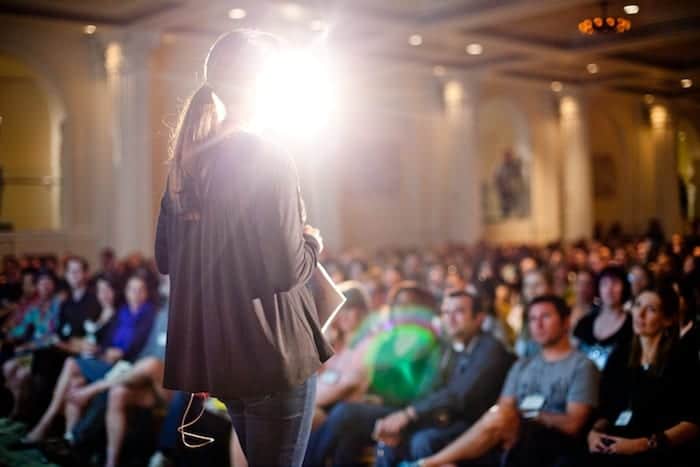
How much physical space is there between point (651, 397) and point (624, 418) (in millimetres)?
173

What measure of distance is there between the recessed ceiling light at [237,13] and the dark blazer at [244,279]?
38.2ft

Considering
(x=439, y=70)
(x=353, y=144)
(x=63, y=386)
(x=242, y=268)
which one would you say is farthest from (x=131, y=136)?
(x=242, y=268)

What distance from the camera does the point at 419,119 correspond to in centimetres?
2036

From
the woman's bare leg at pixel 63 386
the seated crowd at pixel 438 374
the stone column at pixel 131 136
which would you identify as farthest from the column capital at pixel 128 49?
the woman's bare leg at pixel 63 386

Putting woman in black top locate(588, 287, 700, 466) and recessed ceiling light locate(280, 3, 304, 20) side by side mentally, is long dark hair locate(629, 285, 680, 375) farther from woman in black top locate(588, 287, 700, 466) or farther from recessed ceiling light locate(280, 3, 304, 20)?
recessed ceiling light locate(280, 3, 304, 20)

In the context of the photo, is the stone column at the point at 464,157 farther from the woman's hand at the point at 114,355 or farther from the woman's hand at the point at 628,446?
the woman's hand at the point at 628,446

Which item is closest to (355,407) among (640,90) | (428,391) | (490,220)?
(428,391)

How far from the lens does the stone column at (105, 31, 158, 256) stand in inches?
560

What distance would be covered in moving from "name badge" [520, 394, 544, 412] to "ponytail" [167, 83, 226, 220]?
293 centimetres

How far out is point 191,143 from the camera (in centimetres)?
212

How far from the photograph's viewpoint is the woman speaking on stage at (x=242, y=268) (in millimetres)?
2037

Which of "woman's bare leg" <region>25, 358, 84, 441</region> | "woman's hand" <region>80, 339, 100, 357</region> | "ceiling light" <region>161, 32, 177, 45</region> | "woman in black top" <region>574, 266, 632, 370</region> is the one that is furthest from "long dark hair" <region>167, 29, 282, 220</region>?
"ceiling light" <region>161, 32, 177, 45</region>

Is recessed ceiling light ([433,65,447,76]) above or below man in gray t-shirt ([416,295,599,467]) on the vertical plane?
above

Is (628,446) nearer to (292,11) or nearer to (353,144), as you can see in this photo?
(292,11)
